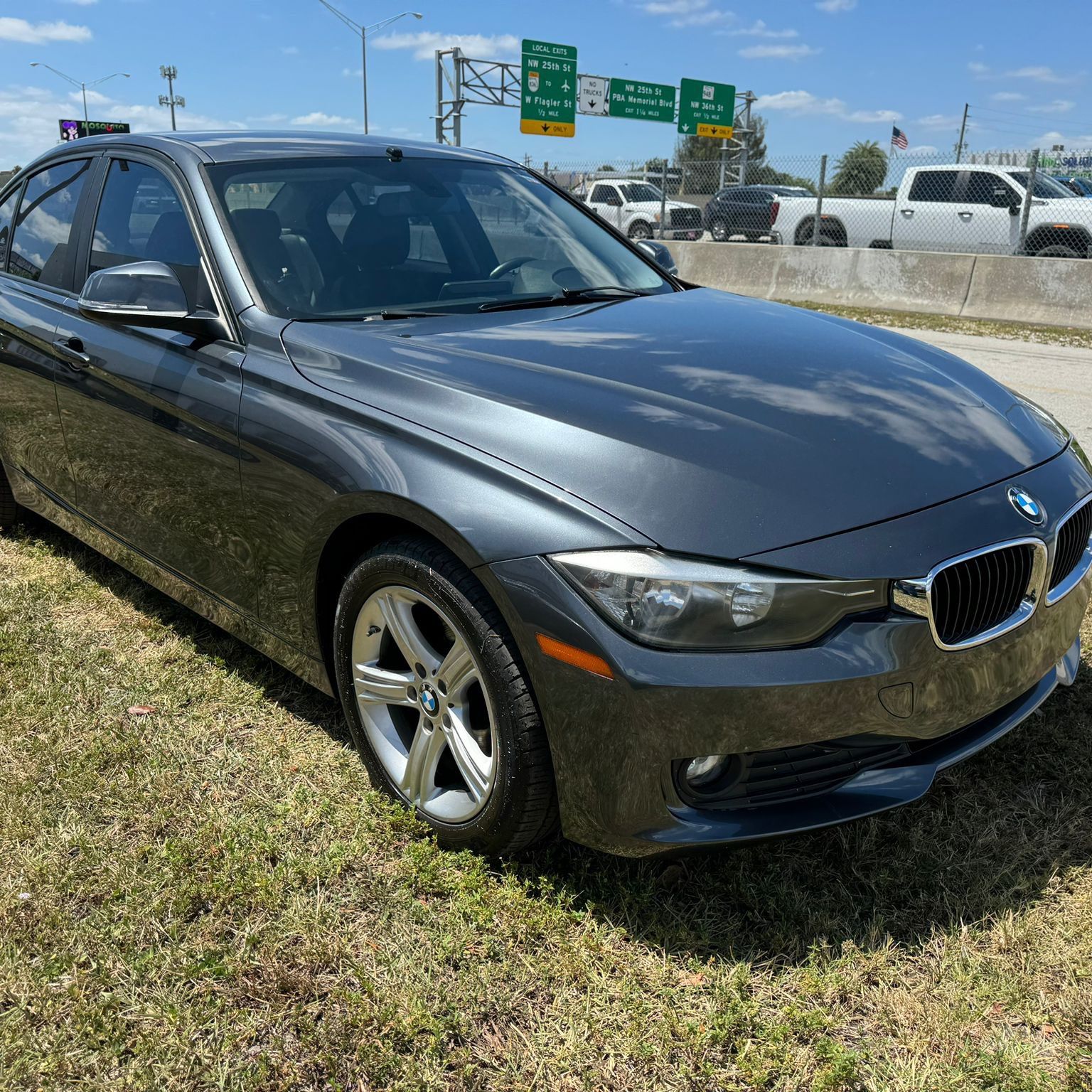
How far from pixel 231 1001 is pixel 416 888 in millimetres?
491

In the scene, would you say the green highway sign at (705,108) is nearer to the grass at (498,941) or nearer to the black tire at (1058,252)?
the black tire at (1058,252)

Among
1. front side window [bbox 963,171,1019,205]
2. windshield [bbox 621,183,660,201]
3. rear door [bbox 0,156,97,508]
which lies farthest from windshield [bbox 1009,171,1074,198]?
rear door [bbox 0,156,97,508]

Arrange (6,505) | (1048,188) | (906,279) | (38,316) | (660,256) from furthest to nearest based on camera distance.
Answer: (1048,188) → (906,279) → (6,505) → (660,256) → (38,316)

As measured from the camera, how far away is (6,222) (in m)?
4.44

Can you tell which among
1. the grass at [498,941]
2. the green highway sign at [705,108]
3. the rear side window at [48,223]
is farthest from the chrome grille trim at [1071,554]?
the green highway sign at [705,108]

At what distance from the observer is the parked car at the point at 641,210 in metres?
26.4

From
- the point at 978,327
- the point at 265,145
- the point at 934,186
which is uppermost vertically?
the point at 265,145

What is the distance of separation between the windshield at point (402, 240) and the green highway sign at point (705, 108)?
40668 mm

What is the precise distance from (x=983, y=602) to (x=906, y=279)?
42.7ft

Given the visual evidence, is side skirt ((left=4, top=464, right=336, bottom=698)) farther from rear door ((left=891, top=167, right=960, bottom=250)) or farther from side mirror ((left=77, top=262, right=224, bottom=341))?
rear door ((left=891, top=167, right=960, bottom=250))

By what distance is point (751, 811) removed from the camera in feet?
7.10

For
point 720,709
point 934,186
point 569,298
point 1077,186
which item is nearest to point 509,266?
point 569,298

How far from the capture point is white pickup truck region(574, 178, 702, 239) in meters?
26.4

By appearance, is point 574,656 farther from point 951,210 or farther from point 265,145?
point 951,210
